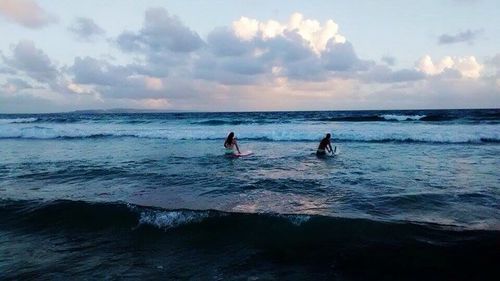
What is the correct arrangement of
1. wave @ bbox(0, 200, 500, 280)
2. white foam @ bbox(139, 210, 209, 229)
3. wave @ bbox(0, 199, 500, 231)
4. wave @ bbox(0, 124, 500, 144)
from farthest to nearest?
1. wave @ bbox(0, 124, 500, 144)
2. white foam @ bbox(139, 210, 209, 229)
3. wave @ bbox(0, 199, 500, 231)
4. wave @ bbox(0, 200, 500, 280)

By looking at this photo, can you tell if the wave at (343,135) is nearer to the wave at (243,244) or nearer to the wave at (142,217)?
the wave at (142,217)

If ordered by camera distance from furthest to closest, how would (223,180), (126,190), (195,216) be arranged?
(223,180)
(126,190)
(195,216)

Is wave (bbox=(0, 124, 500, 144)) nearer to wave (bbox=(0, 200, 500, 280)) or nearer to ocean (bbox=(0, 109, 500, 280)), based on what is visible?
ocean (bbox=(0, 109, 500, 280))

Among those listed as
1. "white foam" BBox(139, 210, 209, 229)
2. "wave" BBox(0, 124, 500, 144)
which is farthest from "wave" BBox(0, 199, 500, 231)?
"wave" BBox(0, 124, 500, 144)

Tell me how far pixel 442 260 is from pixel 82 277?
18.6 feet

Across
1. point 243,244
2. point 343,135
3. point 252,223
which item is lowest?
point 243,244

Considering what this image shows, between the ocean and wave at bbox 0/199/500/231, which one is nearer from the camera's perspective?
the ocean

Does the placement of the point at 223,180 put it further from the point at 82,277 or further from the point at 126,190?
the point at 82,277

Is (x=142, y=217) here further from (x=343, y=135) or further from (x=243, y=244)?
(x=343, y=135)

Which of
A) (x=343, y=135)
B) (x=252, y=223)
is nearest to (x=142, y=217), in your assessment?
(x=252, y=223)

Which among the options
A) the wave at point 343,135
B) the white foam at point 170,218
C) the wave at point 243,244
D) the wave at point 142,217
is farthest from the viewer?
the wave at point 343,135

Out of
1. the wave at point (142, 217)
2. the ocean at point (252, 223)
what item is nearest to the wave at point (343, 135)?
the ocean at point (252, 223)

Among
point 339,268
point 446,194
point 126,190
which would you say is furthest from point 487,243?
point 126,190

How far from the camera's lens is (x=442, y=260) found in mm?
6516
